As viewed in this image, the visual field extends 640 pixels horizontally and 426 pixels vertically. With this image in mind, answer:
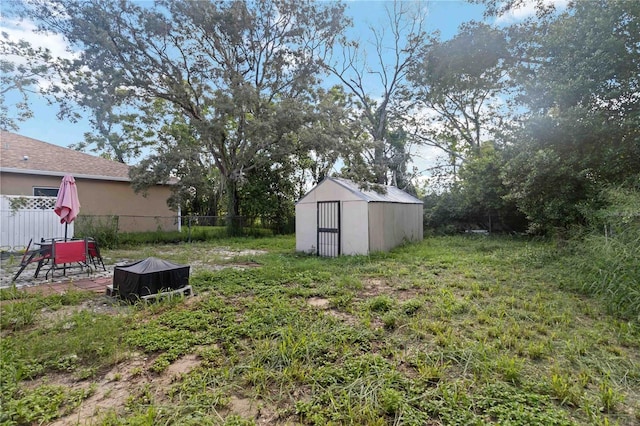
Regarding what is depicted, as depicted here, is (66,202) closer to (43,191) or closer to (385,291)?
(385,291)

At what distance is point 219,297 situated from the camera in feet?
13.6

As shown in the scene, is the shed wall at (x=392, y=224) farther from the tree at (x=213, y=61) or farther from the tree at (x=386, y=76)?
the tree at (x=386, y=76)

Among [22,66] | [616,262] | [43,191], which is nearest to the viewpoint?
[616,262]

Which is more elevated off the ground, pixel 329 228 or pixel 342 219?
pixel 342 219

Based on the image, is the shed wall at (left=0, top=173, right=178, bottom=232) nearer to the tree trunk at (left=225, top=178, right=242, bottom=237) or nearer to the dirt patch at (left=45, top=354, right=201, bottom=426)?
the tree trunk at (left=225, top=178, right=242, bottom=237)

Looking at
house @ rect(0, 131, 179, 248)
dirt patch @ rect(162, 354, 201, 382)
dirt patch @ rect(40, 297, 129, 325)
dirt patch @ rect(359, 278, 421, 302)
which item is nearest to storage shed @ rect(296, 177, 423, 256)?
dirt patch @ rect(359, 278, 421, 302)

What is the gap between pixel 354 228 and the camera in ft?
25.8

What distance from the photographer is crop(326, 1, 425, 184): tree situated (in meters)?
16.4

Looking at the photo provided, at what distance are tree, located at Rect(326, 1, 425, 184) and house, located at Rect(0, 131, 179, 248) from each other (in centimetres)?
1096

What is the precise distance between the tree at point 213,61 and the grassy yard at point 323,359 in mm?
8679

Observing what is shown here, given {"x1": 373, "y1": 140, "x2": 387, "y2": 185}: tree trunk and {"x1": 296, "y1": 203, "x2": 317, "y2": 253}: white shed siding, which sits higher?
{"x1": 373, "y1": 140, "x2": 387, "y2": 185}: tree trunk

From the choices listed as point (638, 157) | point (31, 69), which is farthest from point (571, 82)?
point (31, 69)

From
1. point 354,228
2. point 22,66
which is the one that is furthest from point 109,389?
point 22,66

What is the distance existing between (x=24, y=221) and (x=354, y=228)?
30.4 ft
